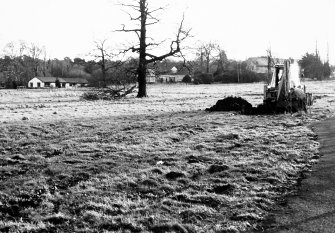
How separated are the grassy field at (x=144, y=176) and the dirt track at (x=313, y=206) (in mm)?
263

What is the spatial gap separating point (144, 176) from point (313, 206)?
316cm

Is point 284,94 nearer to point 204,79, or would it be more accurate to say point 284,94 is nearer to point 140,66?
point 140,66

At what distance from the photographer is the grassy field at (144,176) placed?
571cm

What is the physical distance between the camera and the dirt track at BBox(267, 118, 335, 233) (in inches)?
218

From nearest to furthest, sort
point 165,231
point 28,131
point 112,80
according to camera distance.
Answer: point 165,231 < point 28,131 < point 112,80

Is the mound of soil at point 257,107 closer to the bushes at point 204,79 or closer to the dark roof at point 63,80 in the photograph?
the bushes at point 204,79

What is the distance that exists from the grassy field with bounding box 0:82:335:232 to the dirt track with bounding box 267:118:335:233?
0.26m

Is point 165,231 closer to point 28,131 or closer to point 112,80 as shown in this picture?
point 28,131

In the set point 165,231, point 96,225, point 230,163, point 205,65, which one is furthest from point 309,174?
point 205,65

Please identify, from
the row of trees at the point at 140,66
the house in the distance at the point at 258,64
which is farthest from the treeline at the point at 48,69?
the house in the distance at the point at 258,64

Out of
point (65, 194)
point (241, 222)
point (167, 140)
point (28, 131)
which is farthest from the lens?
point (28, 131)

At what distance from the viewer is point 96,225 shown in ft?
18.0

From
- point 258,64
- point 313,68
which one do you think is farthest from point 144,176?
point 258,64

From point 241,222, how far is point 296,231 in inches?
30.0
